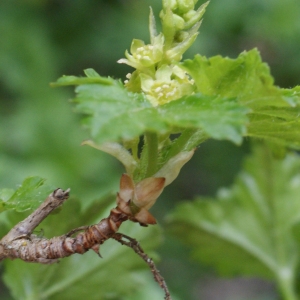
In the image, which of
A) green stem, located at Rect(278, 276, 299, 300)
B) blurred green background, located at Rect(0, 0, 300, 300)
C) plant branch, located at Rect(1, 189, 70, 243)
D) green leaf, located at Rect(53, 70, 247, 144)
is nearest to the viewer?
green leaf, located at Rect(53, 70, 247, 144)

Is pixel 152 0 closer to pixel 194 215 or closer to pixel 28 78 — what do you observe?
pixel 28 78

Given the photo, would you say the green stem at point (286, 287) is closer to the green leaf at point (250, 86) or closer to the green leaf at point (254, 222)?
the green leaf at point (254, 222)

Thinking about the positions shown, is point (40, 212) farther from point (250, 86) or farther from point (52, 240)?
point (250, 86)

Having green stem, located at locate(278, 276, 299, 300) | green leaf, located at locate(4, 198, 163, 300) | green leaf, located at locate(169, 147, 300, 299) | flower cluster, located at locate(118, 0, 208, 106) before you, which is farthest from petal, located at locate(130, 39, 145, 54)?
green stem, located at locate(278, 276, 299, 300)

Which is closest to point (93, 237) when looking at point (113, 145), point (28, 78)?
point (113, 145)

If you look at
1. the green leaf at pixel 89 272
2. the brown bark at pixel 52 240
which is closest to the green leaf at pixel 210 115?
the brown bark at pixel 52 240

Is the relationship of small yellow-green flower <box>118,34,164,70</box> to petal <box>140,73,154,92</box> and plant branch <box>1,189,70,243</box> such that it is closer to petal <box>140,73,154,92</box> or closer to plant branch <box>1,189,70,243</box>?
petal <box>140,73,154,92</box>
